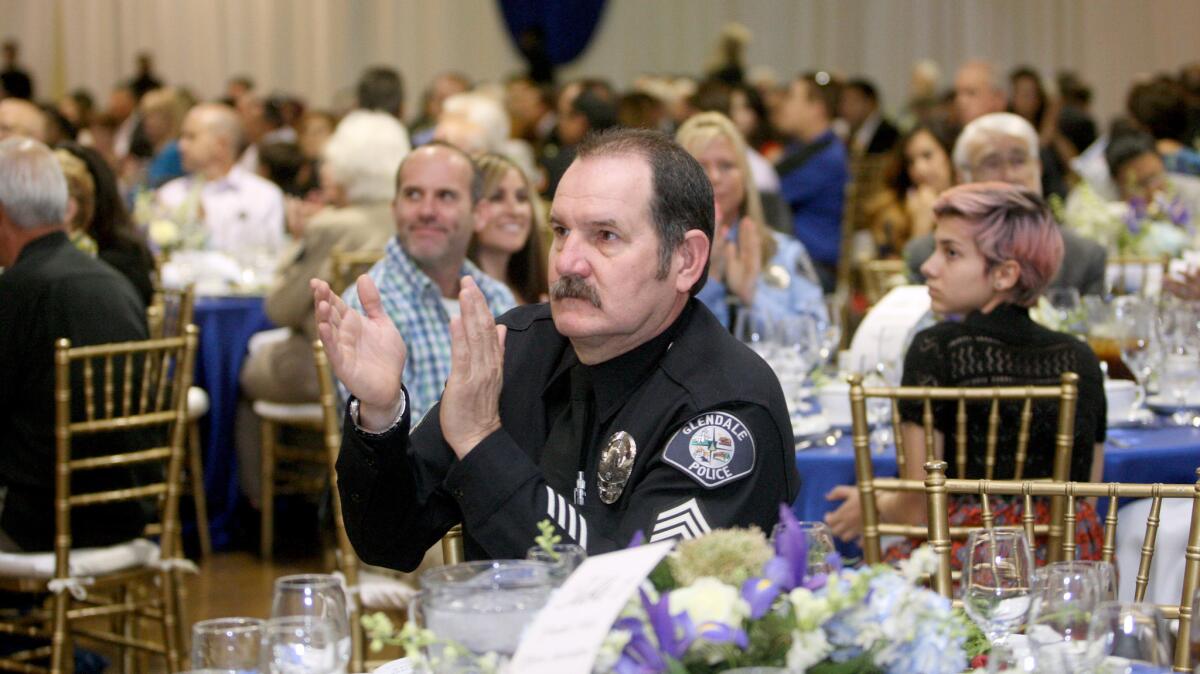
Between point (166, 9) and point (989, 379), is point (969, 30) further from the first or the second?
point (989, 379)

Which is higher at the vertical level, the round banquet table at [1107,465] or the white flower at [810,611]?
the white flower at [810,611]

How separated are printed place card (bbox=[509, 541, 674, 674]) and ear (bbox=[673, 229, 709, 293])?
2.68 ft

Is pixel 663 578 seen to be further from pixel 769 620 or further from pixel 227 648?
pixel 227 648

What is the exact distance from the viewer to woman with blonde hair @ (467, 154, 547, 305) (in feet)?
13.9

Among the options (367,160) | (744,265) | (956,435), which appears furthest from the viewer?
(367,160)

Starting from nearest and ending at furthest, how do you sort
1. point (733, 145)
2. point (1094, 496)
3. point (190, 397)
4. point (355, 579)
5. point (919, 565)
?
point (919, 565) < point (1094, 496) < point (355, 579) < point (733, 145) < point (190, 397)

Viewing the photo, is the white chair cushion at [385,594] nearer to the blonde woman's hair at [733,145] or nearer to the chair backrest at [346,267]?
the chair backrest at [346,267]

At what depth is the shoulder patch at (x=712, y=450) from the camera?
1.91 metres

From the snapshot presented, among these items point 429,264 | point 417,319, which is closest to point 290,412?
point 429,264

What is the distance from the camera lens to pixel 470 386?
195 centimetres

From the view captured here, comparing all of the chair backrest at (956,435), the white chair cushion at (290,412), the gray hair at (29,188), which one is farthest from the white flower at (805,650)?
the white chair cushion at (290,412)

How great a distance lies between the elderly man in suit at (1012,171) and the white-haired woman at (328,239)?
1939 millimetres

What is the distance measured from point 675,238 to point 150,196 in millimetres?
5559

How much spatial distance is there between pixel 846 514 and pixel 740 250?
148 cm
